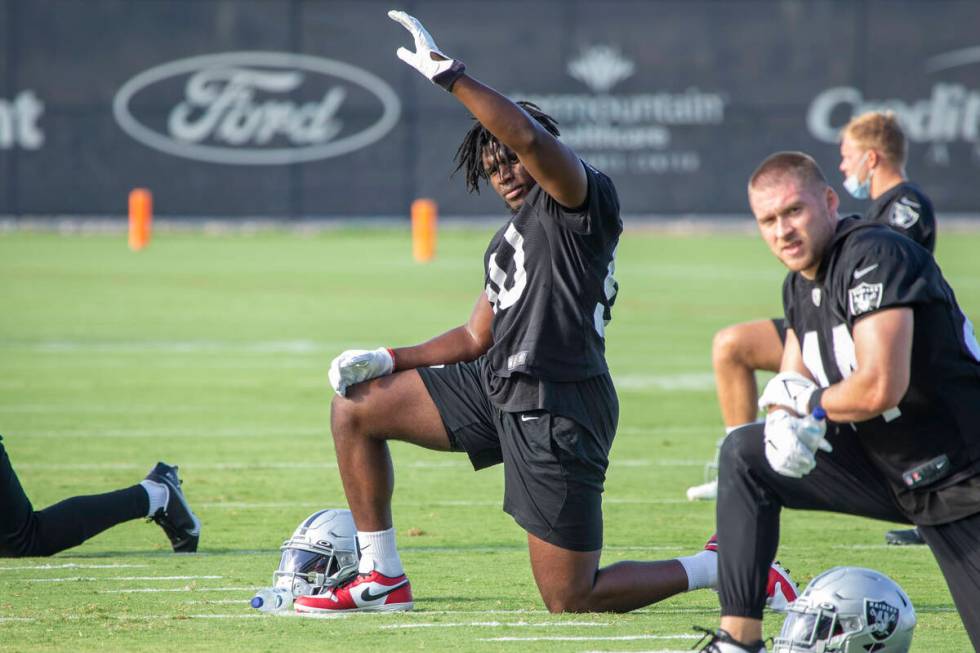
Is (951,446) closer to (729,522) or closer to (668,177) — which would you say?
(729,522)

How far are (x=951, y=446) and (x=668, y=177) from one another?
24473 mm

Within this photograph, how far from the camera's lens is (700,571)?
5.94 metres

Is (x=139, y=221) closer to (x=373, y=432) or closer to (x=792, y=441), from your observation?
(x=373, y=432)

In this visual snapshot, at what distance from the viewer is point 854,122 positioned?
8.14 m

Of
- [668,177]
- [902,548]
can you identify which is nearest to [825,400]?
[902,548]

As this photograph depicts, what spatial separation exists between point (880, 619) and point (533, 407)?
148 centimetres

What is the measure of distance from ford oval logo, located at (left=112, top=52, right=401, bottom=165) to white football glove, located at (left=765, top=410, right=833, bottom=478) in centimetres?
2441

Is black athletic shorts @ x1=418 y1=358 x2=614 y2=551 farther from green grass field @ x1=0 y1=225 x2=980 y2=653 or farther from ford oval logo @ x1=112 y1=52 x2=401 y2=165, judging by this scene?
ford oval logo @ x1=112 y1=52 x2=401 y2=165

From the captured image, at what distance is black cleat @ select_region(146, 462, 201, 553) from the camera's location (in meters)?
6.96

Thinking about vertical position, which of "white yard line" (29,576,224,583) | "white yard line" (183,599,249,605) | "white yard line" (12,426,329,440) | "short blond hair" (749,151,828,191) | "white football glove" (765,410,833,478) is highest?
"short blond hair" (749,151,828,191)

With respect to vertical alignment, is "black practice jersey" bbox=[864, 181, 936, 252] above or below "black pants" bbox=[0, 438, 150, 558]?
above

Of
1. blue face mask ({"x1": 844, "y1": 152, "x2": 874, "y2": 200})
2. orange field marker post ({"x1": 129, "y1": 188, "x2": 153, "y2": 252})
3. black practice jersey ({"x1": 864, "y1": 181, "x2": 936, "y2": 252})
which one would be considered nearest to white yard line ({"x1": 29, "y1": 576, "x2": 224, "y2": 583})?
black practice jersey ({"x1": 864, "y1": 181, "x2": 936, "y2": 252})

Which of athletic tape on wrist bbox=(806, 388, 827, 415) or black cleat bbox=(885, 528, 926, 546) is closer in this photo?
athletic tape on wrist bbox=(806, 388, 827, 415)

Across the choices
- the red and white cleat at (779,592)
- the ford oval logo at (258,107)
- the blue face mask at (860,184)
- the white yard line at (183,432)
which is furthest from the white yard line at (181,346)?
the ford oval logo at (258,107)
